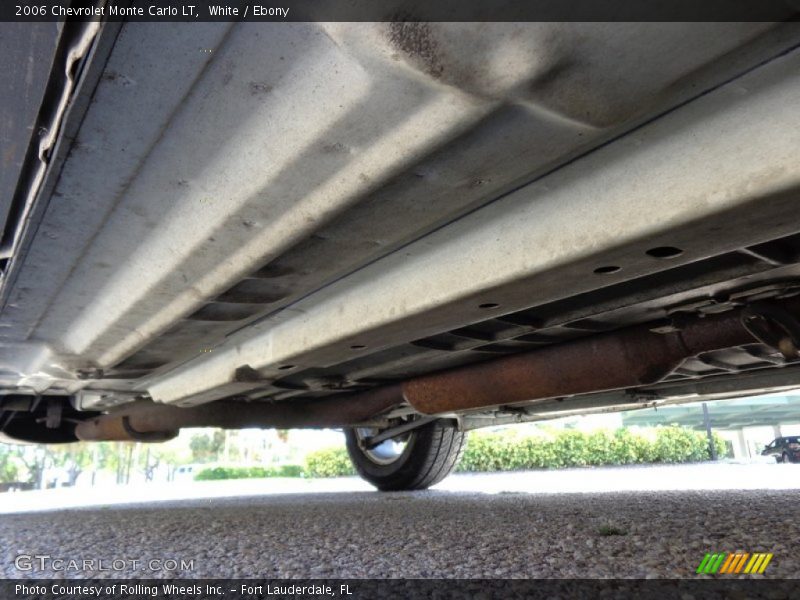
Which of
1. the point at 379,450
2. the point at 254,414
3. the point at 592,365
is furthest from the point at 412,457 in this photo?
the point at 592,365

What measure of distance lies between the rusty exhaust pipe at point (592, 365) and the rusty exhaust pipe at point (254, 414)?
0.67 meters

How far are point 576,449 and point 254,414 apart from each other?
992 cm

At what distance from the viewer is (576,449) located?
39.5 feet

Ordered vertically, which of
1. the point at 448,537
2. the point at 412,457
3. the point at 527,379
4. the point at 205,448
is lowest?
the point at 205,448

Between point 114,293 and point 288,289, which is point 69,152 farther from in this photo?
point 114,293

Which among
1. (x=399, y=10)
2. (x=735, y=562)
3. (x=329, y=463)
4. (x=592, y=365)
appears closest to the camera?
(x=399, y=10)

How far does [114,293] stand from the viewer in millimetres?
2090

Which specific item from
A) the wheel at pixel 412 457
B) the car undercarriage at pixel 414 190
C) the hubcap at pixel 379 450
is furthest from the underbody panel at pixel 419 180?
the hubcap at pixel 379 450

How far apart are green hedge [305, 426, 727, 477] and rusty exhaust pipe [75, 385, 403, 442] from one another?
8.61m

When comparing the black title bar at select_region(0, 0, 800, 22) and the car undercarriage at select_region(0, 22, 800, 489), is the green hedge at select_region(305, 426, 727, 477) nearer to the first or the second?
the car undercarriage at select_region(0, 22, 800, 489)

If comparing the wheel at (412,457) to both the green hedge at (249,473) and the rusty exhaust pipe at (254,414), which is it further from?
the green hedge at (249,473)

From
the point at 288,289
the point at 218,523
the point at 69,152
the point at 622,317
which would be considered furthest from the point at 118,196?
the point at 218,523

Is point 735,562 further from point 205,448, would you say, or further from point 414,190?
point 205,448

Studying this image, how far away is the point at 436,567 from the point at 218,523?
4.98 feet
